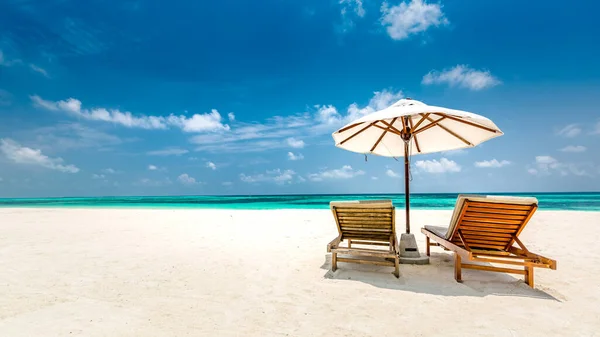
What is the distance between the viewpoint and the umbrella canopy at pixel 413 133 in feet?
16.2

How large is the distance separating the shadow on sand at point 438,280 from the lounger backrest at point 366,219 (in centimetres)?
55

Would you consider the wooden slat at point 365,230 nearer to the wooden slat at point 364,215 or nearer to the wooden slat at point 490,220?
the wooden slat at point 364,215

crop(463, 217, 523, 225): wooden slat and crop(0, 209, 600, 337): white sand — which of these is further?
crop(463, 217, 523, 225): wooden slat

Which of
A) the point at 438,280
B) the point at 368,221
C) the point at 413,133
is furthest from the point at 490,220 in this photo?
the point at 413,133

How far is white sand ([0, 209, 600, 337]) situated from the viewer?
2.88m

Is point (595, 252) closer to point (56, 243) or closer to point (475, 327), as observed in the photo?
point (475, 327)

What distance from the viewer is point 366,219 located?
473 centimetres

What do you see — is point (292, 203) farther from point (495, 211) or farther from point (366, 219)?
point (495, 211)

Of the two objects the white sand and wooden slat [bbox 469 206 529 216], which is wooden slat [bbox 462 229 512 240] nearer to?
wooden slat [bbox 469 206 529 216]

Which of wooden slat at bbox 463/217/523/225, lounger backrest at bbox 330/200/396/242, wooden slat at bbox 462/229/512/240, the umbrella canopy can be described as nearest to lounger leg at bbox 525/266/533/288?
wooden slat at bbox 462/229/512/240

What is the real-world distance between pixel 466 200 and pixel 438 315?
1.56 m

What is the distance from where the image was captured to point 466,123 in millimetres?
5195

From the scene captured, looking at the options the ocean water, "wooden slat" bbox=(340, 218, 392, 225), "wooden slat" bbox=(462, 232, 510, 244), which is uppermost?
"wooden slat" bbox=(340, 218, 392, 225)

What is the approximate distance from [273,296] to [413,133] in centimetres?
360
